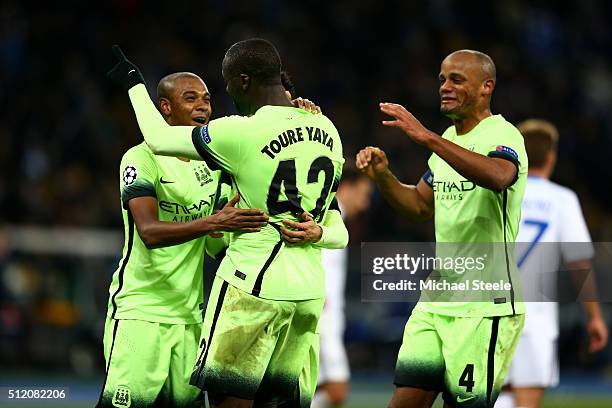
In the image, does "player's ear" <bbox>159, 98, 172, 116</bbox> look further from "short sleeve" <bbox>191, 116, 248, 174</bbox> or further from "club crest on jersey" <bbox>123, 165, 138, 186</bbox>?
"short sleeve" <bbox>191, 116, 248, 174</bbox>

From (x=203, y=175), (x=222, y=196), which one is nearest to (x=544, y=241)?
(x=222, y=196)

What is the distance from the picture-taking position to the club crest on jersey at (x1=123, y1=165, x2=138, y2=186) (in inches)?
261

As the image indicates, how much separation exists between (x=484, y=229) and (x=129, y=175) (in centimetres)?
211

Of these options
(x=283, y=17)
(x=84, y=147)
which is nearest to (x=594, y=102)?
(x=283, y=17)

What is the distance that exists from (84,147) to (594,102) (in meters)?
8.77

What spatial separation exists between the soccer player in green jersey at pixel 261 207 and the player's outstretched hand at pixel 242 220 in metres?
0.07

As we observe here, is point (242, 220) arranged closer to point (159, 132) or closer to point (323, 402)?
point (159, 132)

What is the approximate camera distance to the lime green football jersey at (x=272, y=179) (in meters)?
6.02

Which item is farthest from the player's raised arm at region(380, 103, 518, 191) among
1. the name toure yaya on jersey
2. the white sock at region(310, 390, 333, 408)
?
the white sock at region(310, 390, 333, 408)

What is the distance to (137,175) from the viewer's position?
6633 mm

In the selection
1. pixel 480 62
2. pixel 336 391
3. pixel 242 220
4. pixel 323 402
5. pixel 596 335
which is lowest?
pixel 323 402

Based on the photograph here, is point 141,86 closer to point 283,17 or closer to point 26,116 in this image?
point 26,116

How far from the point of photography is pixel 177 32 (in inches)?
742

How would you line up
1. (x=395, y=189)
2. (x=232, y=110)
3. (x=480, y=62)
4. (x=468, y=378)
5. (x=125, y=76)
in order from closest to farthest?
(x=125, y=76)
(x=468, y=378)
(x=480, y=62)
(x=395, y=189)
(x=232, y=110)
